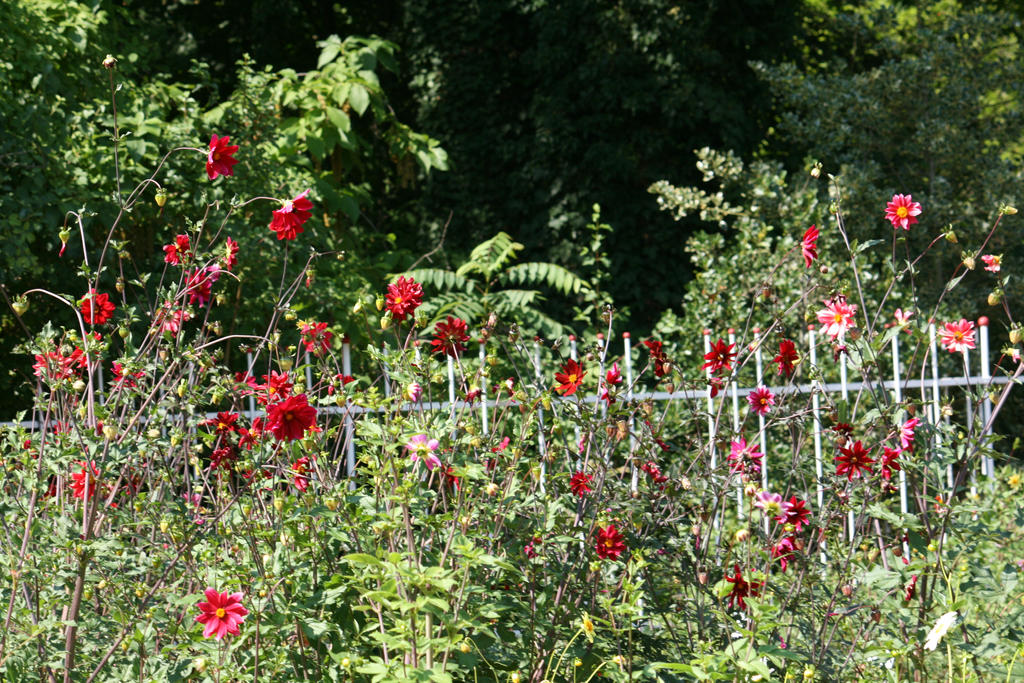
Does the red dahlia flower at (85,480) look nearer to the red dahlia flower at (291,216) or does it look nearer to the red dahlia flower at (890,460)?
the red dahlia flower at (291,216)

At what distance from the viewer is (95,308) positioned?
2.55 meters

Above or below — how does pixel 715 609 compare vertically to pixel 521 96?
below

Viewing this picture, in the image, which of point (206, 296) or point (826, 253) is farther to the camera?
point (826, 253)

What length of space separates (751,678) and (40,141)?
4.59 metres

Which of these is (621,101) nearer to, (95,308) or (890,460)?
(890,460)

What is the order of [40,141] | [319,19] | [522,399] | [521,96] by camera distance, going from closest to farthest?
[522,399] → [40,141] → [521,96] → [319,19]

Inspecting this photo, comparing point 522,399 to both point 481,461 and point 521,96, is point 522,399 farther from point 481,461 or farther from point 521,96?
point 521,96

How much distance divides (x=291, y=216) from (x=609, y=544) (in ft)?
3.82

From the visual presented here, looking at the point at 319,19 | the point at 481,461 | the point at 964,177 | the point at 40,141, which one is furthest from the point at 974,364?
the point at 319,19

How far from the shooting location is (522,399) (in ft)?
7.36

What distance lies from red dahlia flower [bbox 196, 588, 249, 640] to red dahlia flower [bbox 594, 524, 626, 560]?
3.01ft

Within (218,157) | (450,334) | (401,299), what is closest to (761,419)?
(450,334)

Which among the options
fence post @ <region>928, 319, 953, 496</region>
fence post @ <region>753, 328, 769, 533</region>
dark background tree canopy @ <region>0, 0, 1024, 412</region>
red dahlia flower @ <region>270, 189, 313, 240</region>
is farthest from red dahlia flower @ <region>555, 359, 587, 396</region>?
dark background tree canopy @ <region>0, 0, 1024, 412</region>

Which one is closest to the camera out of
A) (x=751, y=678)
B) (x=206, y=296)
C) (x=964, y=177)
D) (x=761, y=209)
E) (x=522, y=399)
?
(x=751, y=678)
